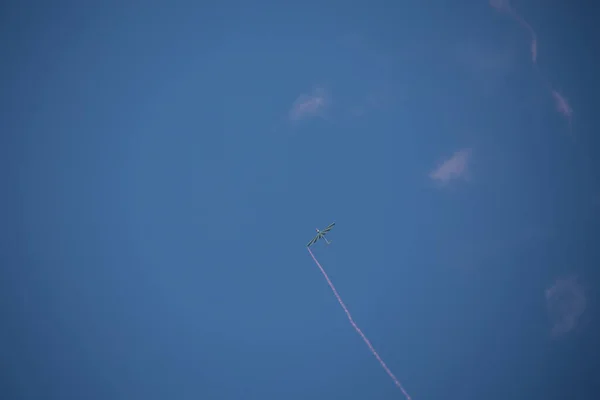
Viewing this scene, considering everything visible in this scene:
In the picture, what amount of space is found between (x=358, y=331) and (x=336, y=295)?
4429mm

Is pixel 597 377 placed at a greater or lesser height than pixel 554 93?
lesser

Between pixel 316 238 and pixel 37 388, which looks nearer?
pixel 316 238

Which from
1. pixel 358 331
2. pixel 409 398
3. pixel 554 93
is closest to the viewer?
pixel 554 93

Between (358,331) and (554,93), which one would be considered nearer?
(554,93)

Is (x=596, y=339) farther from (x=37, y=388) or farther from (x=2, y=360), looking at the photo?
(x=2, y=360)

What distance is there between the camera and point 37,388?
29.7 m

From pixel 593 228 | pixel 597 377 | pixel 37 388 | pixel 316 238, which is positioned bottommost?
pixel 597 377

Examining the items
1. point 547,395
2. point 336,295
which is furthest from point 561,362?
point 336,295

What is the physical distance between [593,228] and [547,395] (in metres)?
16.7

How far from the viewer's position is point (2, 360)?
1186 inches

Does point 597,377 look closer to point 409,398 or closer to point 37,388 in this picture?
point 409,398

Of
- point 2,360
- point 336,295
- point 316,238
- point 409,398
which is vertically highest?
point 2,360

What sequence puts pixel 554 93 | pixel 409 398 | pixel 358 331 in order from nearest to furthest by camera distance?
pixel 554 93, pixel 409 398, pixel 358 331

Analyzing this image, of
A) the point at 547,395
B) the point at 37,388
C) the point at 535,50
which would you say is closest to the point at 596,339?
the point at 547,395
